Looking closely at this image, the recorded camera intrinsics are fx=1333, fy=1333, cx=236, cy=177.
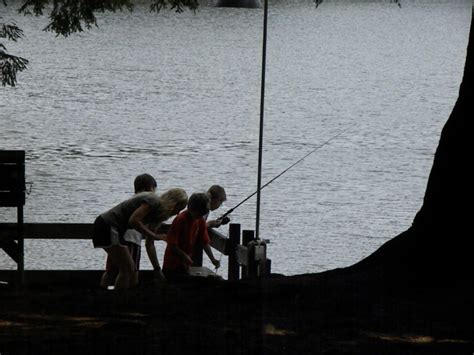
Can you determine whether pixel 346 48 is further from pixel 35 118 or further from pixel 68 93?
pixel 35 118

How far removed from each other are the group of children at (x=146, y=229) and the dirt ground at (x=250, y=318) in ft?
6.23

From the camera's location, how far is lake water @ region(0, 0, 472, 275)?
20.3 m

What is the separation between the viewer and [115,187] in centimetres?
2402

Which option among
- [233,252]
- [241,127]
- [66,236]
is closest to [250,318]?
[233,252]

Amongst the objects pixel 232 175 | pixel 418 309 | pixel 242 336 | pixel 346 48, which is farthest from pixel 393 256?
pixel 346 48

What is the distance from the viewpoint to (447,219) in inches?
261

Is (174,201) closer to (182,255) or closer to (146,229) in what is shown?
(146,229)

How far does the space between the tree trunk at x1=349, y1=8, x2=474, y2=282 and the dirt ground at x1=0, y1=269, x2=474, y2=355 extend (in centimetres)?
12

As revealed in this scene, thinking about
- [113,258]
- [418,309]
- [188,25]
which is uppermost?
[418,309]

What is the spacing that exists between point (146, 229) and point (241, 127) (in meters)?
27.5

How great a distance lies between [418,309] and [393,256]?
0.67 m

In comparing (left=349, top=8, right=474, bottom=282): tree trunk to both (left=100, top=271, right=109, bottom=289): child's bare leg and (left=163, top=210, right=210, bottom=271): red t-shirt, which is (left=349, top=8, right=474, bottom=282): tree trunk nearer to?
(left=163, top=210, right=210, bottom=271): red t-shirt

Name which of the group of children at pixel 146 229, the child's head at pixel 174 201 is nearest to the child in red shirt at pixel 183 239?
the group of children at pixel 146 229

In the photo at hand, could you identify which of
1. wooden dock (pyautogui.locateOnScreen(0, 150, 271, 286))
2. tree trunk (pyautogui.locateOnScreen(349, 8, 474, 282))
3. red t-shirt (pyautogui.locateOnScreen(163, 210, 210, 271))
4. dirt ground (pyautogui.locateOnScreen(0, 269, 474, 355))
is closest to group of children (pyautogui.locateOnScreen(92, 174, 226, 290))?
red t-shirt (pyautogui.locateOnScreen(163, 210, 210, 271))
